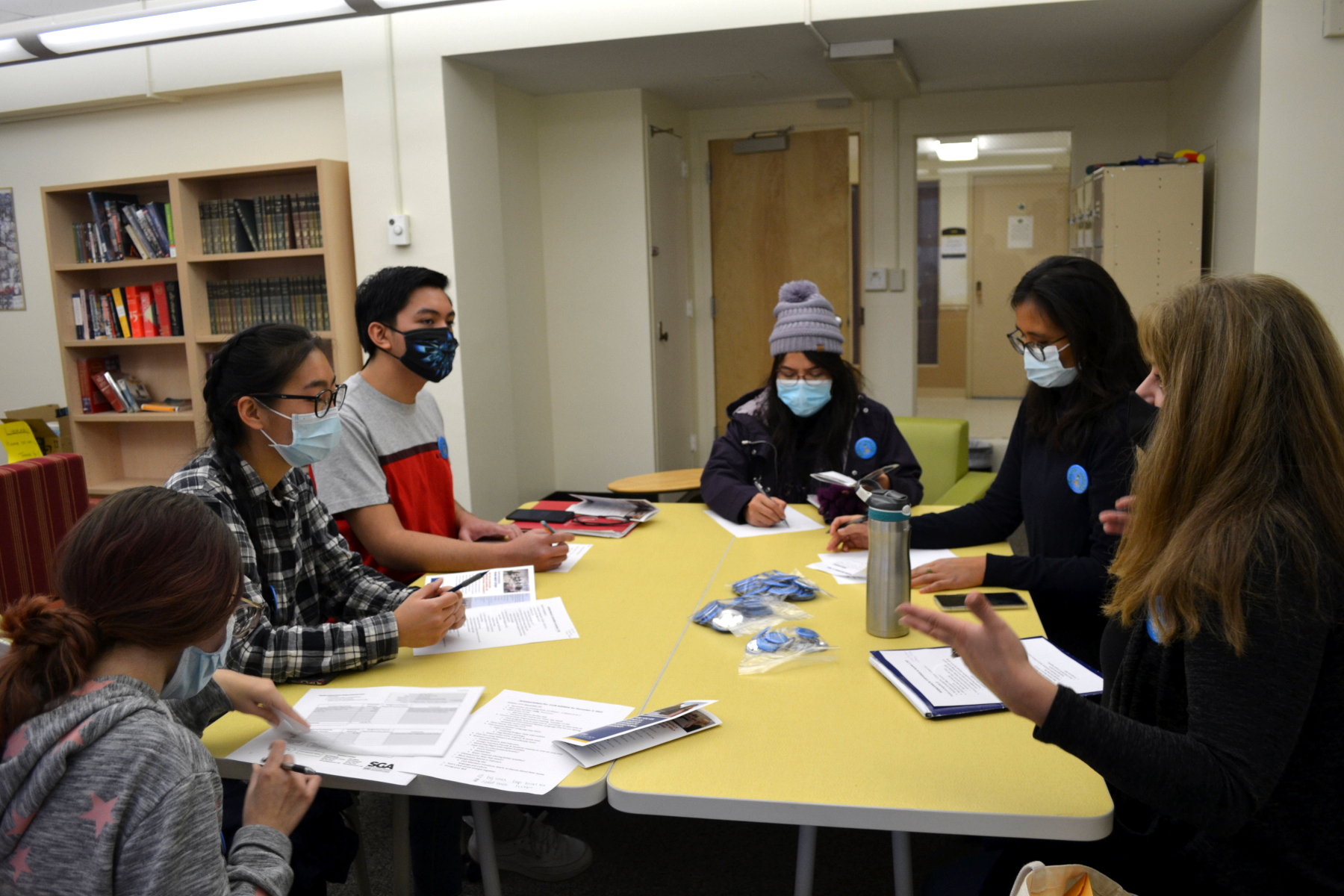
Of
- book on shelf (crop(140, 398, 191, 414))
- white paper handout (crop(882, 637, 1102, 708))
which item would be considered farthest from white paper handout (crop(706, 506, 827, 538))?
book on shelf (crop(140, 398, 191, 414))

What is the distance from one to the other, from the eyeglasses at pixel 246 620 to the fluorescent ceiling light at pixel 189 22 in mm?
2866

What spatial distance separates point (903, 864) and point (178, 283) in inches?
188

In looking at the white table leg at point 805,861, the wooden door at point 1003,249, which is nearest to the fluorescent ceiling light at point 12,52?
the white table leg at point 805,861

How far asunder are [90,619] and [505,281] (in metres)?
4.27

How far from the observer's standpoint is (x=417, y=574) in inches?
96.0

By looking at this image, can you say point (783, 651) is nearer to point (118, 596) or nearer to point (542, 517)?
point (118, 596)

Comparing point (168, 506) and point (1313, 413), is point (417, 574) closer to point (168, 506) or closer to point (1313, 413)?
point (168, 506)

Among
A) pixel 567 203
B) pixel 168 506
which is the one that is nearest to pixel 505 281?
pixel 567 203

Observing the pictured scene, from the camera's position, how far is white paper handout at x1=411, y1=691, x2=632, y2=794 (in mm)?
1285

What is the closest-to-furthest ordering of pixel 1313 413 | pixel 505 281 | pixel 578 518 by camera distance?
pixel 1313 413 → pixel 578 518 → pixel 505 281

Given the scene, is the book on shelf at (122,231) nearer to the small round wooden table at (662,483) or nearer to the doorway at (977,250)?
the small round wooden table at (662,483)

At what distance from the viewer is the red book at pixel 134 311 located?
503 cm

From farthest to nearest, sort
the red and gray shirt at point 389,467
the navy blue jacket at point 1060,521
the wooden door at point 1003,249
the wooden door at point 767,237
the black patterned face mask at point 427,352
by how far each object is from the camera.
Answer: the wooden door at point 767,237, the wooden door at point 1003,249, the black patterned face mask at point 427,352, the red and gray shirt at point 389,467, the navy blue jacket at point 1060,521

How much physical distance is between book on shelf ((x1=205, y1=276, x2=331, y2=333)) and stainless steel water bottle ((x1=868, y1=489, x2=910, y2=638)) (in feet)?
12.4
